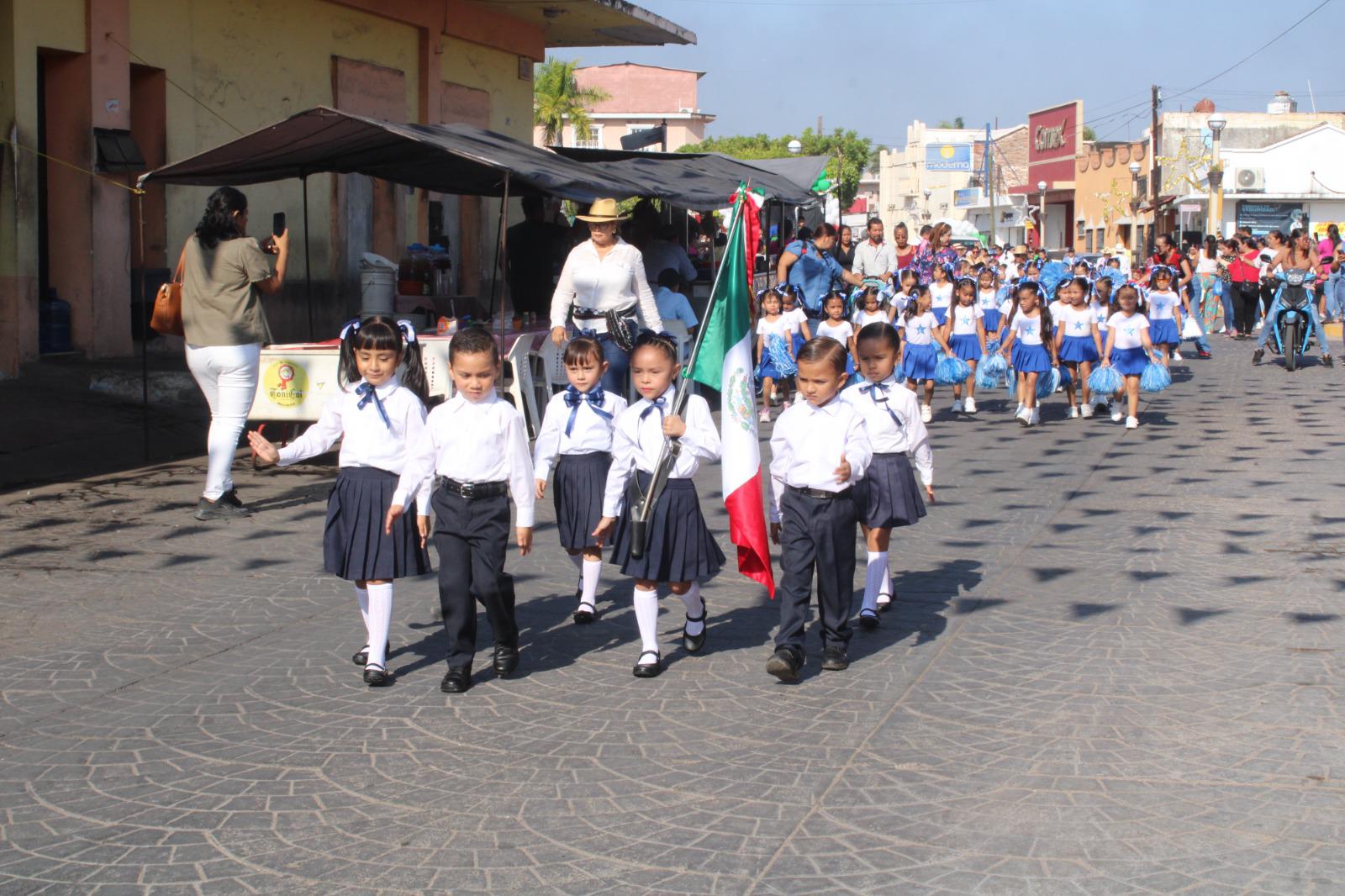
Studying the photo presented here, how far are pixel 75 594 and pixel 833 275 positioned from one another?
34.5ft

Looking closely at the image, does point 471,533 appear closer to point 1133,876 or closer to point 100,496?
point 1133,876

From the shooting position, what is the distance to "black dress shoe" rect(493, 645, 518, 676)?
5844mm

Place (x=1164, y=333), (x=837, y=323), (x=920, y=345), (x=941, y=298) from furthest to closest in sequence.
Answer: (x=1164, y=333) → (x=941, y=298) → (x=920, y=345) → (x=837, y=323)

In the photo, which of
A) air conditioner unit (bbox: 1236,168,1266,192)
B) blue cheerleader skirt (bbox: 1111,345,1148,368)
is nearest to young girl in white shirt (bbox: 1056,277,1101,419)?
blue cheerleader skirt (bbox: 1111,345,1148,368)

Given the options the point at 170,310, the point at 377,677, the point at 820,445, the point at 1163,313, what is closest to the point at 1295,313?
the point at 1163,313

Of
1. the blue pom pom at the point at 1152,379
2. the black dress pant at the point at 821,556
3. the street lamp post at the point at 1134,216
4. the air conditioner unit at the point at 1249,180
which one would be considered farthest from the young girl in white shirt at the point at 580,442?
the street lamp post at the point at 1134,216

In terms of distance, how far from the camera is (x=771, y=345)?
574 inches

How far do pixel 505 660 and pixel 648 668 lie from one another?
554 millimetres

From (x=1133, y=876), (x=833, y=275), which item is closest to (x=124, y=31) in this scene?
(x=833, y=275)

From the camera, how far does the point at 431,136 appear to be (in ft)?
33.1

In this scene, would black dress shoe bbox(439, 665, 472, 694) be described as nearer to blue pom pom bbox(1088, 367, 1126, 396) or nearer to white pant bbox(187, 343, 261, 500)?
white pant bbox(187, 343, 261, 500)

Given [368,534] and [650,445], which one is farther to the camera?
[650,445]

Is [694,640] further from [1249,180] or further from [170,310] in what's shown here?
[1249,180]

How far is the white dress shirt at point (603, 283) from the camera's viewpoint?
388 inches
